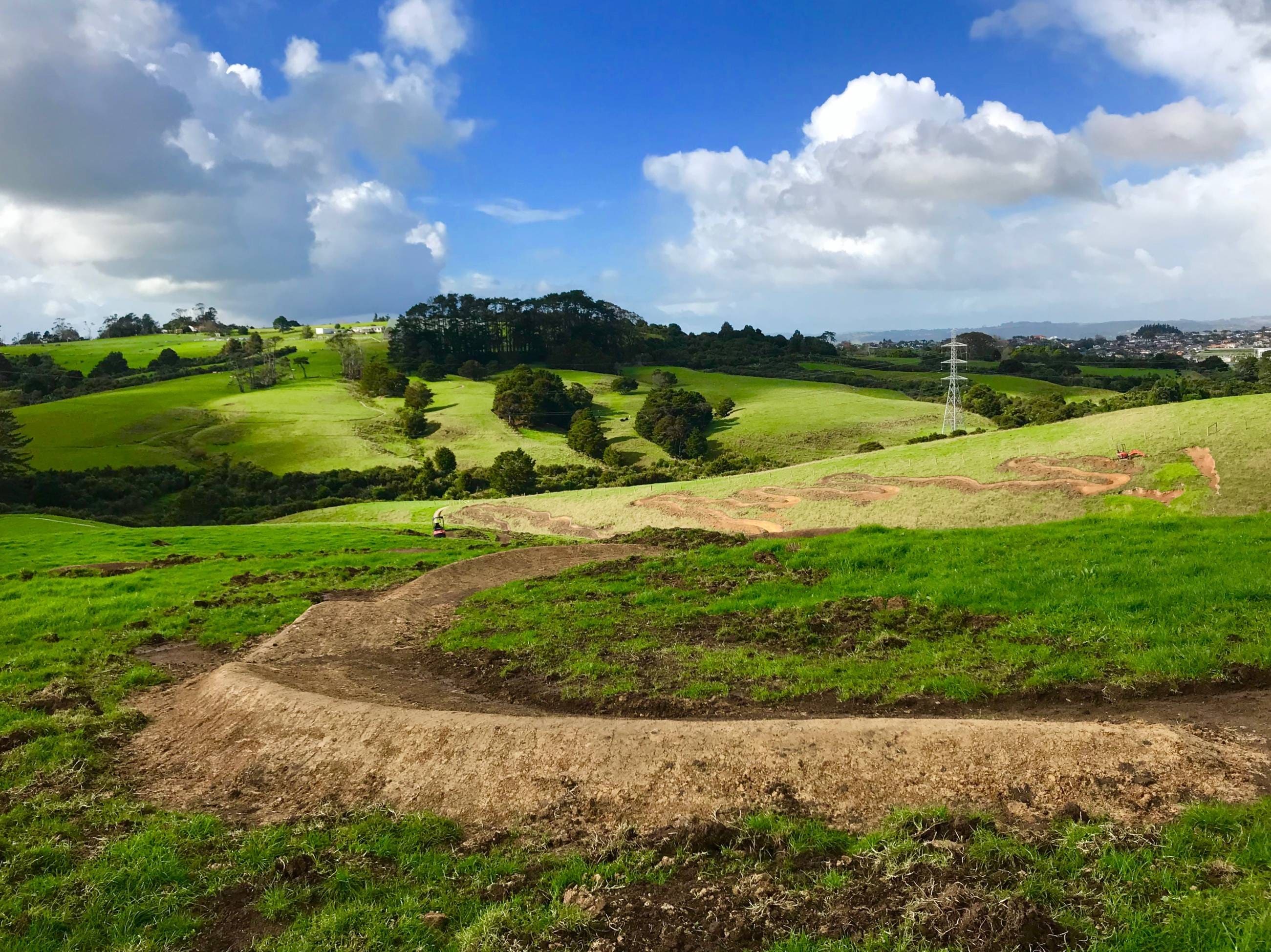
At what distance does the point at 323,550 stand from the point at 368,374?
87.2m

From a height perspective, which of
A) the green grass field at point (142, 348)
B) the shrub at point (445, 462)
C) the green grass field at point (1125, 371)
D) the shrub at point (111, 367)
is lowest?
the shrub at point (445, 462)

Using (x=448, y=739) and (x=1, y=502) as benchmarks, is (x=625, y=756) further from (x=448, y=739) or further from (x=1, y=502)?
(x=1, y=502)

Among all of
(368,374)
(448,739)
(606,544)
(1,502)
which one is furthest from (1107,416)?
(368,374)

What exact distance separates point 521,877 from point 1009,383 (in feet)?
347

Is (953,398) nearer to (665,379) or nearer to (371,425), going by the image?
(665,379)

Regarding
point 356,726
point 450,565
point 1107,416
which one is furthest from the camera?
point 1107,416

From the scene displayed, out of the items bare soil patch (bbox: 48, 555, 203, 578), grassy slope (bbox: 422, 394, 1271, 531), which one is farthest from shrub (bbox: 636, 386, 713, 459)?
bare soil patch (bbox: 48, 555, 203, 578)

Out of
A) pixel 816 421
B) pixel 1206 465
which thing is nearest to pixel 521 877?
pixel 1206 465

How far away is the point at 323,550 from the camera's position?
32031mm

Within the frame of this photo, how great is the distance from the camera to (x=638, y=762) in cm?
830

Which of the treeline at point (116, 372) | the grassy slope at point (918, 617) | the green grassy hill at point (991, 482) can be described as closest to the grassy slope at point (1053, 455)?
the green grassy hill at point (991, 482)

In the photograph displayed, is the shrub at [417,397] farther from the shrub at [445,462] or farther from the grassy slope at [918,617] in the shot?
the grassy slope at [918,617]

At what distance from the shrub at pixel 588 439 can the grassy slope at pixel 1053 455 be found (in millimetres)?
37634

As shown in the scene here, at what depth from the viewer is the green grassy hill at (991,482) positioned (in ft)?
91.4
